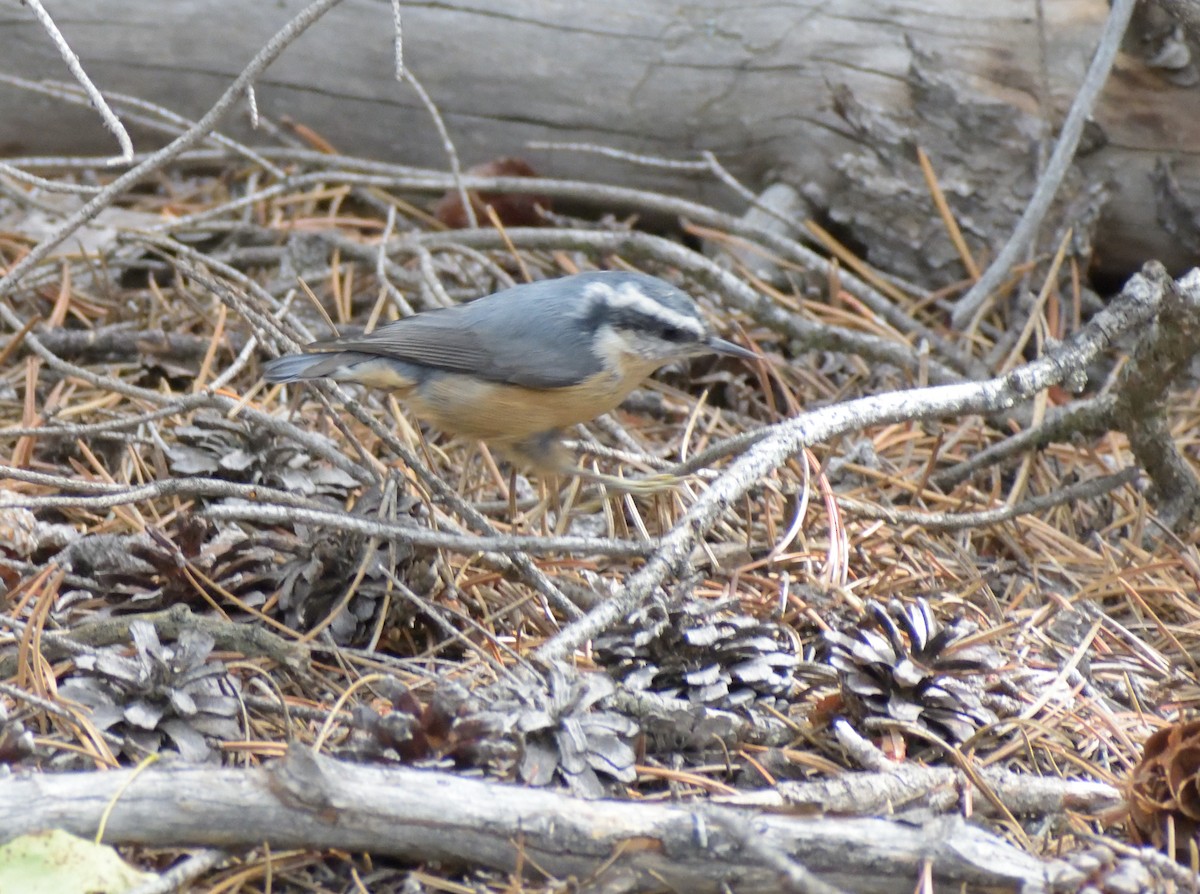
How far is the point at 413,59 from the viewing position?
396 centimetres

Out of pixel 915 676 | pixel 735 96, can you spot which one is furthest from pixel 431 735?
pixel 735 96

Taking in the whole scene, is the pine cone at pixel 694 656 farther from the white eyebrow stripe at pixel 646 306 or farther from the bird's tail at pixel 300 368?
the bird's tail at pixel 300 368

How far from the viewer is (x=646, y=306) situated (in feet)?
8.69

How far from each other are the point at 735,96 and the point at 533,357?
168 centimetres

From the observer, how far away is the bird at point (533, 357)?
2.62m

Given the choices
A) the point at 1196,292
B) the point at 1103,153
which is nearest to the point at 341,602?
the point at 1196,292

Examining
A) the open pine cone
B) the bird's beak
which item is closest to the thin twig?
the bird's beak

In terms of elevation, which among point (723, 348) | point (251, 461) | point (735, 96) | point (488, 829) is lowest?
point (251, 461)

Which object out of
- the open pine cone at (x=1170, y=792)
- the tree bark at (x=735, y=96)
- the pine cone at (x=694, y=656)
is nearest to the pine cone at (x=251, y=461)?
A: the pine cone at (x=694, y=656)

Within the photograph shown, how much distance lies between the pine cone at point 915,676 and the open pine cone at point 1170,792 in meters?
0.25

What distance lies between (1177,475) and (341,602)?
186 cm

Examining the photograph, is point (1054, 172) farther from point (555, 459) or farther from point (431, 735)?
point (431, 735)

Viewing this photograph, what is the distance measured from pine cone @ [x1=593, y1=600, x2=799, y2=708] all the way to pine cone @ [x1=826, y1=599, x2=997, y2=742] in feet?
0.38

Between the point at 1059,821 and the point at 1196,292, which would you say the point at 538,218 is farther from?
the point at 1059,821
